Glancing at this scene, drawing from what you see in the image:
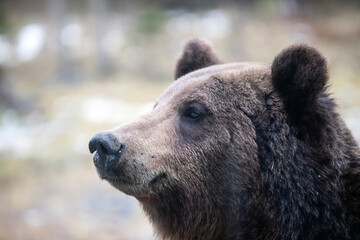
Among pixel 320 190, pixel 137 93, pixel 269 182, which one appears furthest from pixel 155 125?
pixel 137 93

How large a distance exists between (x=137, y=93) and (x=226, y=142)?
19.5m

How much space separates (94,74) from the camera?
2795cm

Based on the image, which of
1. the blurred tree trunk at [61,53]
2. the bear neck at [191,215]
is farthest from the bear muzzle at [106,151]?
the blurred tree trunk at [61,53]

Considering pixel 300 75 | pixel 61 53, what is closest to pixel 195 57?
pixel 300 75

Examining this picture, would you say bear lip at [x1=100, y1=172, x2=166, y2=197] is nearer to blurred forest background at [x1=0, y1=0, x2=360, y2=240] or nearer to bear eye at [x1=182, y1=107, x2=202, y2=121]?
bear eye at [x1=182, y1=107, x2=202, y2=121]

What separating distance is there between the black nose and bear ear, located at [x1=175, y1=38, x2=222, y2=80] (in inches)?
64.3

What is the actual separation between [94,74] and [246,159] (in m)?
24.7

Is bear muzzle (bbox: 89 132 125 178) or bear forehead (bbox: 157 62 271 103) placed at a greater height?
bear forehead (bbox: 157 62 271 103)

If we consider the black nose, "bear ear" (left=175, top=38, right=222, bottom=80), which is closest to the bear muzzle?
the black nose

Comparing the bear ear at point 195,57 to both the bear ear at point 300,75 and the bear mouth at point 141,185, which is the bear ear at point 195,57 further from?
the bear mouth at point 141,185

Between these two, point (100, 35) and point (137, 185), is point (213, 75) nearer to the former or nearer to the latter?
point (137, 185)

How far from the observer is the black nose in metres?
3.79

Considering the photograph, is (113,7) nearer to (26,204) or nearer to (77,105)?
(77,105)

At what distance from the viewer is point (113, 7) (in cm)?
3806
